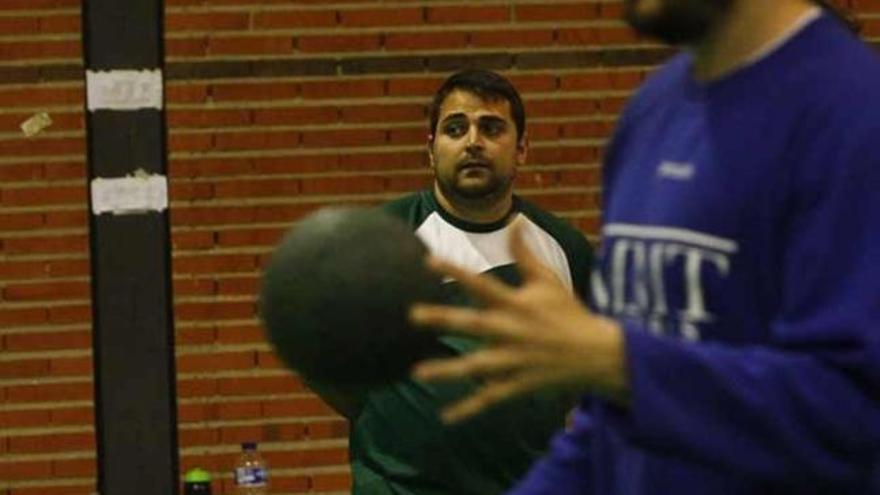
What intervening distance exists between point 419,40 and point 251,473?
148cm

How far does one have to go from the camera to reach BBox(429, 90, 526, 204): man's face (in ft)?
16.0

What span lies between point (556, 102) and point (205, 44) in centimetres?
115

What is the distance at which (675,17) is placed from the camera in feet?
7.21

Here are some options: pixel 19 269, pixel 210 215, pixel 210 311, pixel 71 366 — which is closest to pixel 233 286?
pixel 210 311

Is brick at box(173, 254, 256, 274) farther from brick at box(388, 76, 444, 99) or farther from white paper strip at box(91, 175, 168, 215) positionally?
brick at box(388, 76, 444, 99)

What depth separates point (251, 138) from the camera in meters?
6.74

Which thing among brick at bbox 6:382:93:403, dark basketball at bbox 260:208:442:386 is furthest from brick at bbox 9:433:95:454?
dark basketball at bbox 260:208:442:386

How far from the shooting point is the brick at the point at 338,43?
22.1 feet

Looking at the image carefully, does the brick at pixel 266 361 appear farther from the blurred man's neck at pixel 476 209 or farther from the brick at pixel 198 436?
the blurred man's neck at pixel 476 209

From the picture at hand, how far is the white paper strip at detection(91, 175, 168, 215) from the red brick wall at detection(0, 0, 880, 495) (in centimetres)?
5

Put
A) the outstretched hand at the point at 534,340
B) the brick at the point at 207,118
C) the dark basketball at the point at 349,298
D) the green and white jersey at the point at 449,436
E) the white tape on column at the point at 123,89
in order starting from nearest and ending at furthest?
the outstretched hand at the point at 534,340 → the dark basketball at the point at 349,298 → the green and white jersey at the point at 449,436 → the white tape on column at the point at 123,89 → the brick at the point at 207,118

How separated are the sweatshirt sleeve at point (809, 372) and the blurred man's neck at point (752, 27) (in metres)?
0.20

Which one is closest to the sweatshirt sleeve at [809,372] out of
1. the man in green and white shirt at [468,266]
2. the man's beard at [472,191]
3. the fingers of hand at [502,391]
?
the fingers of hand at [502,391]

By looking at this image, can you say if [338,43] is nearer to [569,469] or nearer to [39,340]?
[39,340]
